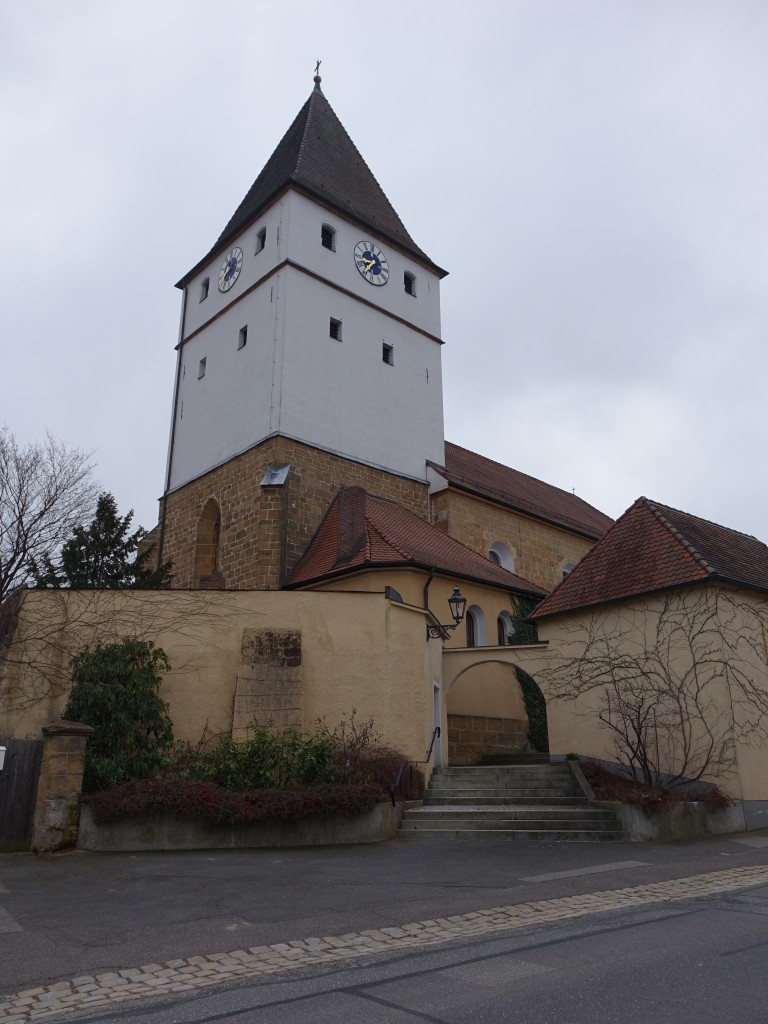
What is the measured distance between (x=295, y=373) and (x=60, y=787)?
44.1 ft

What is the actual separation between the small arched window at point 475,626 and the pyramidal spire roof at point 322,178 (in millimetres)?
13143

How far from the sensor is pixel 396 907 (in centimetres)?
701

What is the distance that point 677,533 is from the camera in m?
14.7

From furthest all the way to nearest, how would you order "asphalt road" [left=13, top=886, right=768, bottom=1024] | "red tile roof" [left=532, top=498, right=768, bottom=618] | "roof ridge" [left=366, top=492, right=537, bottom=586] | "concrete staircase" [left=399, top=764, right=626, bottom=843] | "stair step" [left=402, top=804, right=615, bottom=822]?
"roof ridge" [left=366, top=492, right=537, bottom=586] < "red tile roof" [left=532, top=498, right=768, bottom=618] < "stair step" [left=402, top=804, right=615, bottom=822] < "concrete staircase" [left=399, top=764, right=626, bottom=843] < "asphalt road" [left=13, top=886, right=768, bottom=1024]

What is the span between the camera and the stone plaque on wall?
43.7 ft

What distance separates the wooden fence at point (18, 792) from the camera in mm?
10688

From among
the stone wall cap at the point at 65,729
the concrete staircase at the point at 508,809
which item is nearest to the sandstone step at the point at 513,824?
the concrete staircase at the point at 508,809

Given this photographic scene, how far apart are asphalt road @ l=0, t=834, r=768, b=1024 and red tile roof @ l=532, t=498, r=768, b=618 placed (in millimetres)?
4608

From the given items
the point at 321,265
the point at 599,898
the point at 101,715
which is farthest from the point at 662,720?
the point at 321,265

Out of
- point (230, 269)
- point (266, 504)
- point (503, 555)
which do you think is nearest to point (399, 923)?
point (266, 504)

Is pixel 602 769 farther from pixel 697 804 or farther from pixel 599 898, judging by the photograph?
pixel 599 898

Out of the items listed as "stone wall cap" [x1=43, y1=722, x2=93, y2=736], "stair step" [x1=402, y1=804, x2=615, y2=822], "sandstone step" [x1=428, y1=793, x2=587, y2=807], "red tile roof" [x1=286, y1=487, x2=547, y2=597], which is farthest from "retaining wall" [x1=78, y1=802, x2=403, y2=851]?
"red tile roof" [x1=286, y1=487, x2=547, y2=597]

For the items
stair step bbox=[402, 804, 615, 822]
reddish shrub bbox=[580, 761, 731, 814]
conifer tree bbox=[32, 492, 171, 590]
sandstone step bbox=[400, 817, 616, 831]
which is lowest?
sandstone step bbox=[400, 817, 616, 831]

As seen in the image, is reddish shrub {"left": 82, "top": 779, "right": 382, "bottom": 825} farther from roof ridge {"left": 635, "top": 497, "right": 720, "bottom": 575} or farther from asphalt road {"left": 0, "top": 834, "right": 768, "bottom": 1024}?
roof ridge {"left": 635, "top": 497, "right": 720, "bottom": 575}
